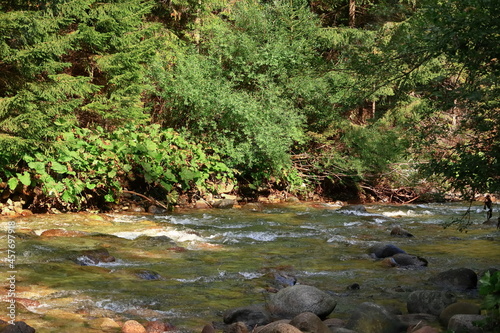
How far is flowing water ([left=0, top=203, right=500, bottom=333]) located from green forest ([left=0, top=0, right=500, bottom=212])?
1.26m

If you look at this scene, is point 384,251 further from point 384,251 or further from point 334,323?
point 334,323

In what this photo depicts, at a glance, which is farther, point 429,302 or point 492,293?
point 429,302

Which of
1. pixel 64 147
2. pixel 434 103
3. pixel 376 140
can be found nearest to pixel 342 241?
pixel 434 103

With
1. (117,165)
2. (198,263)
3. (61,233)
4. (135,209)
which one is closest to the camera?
(198,263)

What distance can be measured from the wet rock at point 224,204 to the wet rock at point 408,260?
6.78 metres

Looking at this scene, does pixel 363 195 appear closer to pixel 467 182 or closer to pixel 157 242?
pixel 157 242

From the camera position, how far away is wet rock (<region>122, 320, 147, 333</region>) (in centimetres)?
436

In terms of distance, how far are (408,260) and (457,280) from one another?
1239mm

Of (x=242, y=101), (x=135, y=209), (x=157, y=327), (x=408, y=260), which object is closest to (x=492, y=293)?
(x=157, y=327)

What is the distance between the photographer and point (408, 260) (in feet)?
24.7

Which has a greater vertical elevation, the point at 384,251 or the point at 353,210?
the point at 384,251

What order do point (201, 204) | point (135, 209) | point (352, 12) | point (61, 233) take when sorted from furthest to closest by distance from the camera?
point (352, 12) → point (201, 204) → point (135, 209) → point (61, 233)

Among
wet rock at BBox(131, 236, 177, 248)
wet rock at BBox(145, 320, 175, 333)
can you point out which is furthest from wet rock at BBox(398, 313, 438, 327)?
wet rock at BBox(131, 236, 177, 248)

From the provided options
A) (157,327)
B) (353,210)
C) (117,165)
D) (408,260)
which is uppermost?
(117,165)
